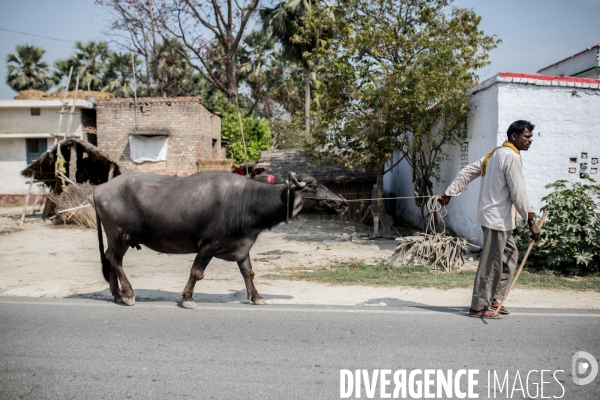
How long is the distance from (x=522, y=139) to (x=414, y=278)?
336 cm

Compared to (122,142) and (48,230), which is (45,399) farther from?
(122,142)

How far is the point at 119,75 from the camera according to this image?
33.8 meters

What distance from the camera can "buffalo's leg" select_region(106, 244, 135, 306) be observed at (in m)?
6.23

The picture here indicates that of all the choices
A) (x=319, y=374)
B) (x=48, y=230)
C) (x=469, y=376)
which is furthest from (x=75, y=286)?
(x=48, y=230)

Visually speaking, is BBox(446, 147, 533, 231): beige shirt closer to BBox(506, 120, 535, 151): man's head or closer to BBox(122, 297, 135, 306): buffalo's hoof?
BBox(506, 120, 535, 151): man's head

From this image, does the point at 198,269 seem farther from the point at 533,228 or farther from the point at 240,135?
the point at 240,135

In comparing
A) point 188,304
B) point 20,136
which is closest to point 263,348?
point 188,304

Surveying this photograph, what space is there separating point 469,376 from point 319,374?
1166 millimetres

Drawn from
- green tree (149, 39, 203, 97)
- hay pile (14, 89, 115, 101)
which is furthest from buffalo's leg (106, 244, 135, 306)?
green tree (149, 39, 203, 97)

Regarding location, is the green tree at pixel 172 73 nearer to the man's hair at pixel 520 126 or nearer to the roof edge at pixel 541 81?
the roof edge at pixel 541 81

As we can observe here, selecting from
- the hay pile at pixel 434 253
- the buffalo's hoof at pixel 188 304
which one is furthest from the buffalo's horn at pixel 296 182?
the hay pile at pixel 434 253

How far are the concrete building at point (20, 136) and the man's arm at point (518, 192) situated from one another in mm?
22277

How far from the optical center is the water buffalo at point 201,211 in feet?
20.0

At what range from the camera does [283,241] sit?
44.6 feet
